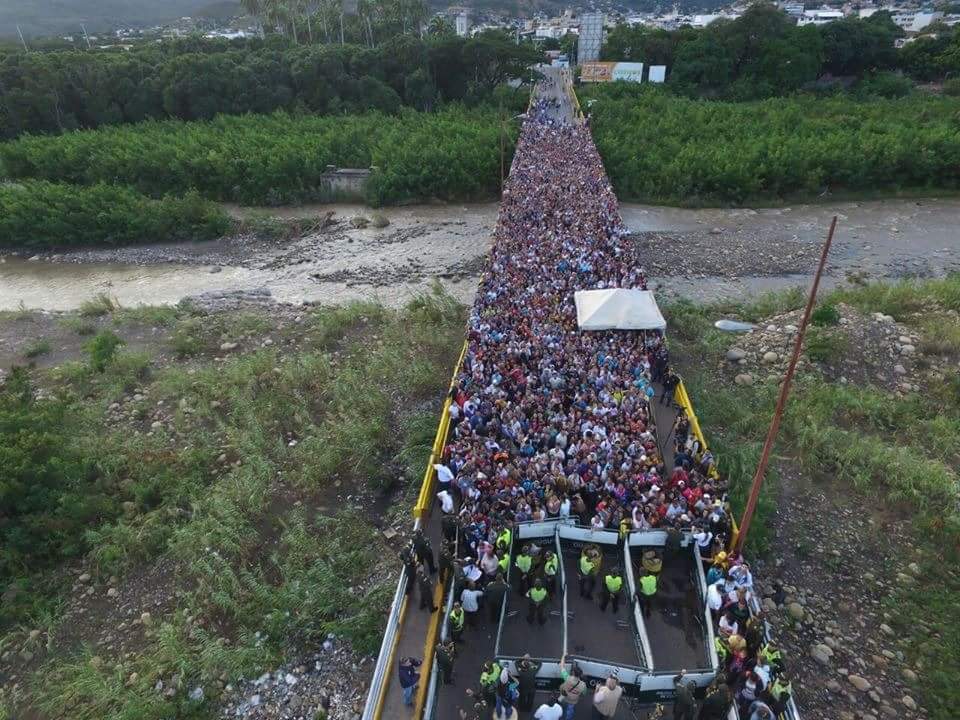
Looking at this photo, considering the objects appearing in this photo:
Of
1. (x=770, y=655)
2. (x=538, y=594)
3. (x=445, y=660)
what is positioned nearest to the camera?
(x=770, y=655)

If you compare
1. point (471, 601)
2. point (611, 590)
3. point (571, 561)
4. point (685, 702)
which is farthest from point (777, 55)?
point (685, 702)

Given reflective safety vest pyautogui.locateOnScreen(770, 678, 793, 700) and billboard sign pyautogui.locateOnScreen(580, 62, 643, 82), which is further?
billboard sign pyautogui.locateOnScreen(580, 62, 643, 82)

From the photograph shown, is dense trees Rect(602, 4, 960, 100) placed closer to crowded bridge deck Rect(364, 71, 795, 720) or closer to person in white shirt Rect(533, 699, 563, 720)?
crowded bridge deck Rect(364, 71, 795, 720)

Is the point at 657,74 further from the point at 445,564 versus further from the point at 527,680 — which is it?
the point at 527,680

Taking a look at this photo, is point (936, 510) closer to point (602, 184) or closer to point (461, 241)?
point (602, 184)

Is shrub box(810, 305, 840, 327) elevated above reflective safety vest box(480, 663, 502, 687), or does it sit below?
below

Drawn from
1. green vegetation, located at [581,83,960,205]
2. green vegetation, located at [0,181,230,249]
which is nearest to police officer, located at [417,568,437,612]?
green vegetation, located at [0,181,230,249]

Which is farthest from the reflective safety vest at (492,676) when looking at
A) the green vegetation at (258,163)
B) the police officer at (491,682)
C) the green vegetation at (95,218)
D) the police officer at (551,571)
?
the green vegetation at (95,218)
